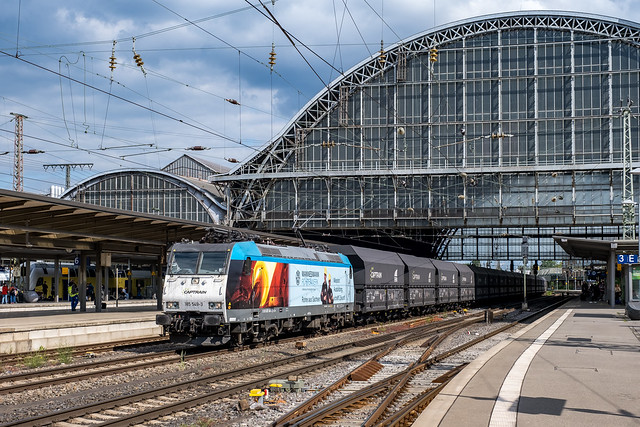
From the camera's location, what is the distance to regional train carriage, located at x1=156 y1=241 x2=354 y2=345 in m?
19.9

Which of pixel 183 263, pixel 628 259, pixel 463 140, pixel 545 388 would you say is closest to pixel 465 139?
pixel 463 140

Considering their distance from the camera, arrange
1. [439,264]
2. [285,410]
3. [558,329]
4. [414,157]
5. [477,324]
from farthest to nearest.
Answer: [414,157]
[439,264]
[477,324]
[558,329]
[285,410]

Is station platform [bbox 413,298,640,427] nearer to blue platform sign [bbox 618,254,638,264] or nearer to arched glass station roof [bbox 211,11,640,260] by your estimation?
blue platform sign [bbox 618,254,638,264]

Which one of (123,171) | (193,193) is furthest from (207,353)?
(123,171)

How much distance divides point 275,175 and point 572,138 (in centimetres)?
2674

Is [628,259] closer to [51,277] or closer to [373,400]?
[373,400]

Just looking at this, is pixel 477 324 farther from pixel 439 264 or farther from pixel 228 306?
pixel 228 306

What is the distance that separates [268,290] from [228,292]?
85.2 inches

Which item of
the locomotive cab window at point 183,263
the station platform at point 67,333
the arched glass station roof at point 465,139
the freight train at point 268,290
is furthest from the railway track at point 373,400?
the arched glass station roof at point 465,139

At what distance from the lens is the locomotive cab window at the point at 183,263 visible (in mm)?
20609

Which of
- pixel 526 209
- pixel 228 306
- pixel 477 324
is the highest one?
pixel 526 209

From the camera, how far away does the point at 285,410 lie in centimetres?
1216

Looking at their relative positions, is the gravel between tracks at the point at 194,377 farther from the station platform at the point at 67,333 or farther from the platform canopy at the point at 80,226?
the platform canopy at the point at 80,226

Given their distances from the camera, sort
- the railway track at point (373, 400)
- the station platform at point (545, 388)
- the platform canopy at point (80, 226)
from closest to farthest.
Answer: the station platform at point (545, 388) → the railway track at point (373, 400) → the platform canopy at point (80, 226)
